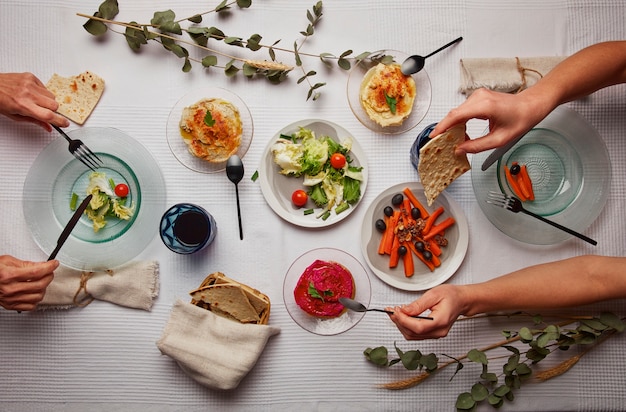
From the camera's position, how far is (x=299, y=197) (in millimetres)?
1910

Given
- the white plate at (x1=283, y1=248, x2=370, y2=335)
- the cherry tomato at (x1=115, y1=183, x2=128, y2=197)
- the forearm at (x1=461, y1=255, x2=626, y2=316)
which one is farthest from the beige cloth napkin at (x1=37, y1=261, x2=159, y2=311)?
the forearm at (x1=461, y1=255, x2=626, y2=316)

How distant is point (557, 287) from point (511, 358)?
34 centimetres

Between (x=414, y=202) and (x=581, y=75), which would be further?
(x=414, y=202)

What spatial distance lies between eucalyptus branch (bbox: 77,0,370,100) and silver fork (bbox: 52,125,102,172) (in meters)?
0.43

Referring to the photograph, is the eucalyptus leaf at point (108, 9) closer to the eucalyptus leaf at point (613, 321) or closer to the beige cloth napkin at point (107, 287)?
the beige cloth napkin at point (107, 287)

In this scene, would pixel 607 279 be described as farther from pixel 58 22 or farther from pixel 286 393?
pixel 58 22

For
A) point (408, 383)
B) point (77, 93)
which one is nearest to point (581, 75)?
point (408, 383)

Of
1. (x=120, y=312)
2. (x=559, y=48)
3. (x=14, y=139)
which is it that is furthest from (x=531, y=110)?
(x=14, y=139)

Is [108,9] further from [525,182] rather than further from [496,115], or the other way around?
[525,182]

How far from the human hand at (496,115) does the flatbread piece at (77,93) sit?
1.34 metres

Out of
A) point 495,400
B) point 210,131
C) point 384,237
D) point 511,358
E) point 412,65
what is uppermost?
point 412,65

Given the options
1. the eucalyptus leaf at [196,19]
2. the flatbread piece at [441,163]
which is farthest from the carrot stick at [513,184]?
the eucalyptus leaf at [196,19]

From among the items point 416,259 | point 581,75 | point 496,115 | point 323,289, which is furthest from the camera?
point 416,259

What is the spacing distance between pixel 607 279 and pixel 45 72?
7.62ft
